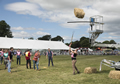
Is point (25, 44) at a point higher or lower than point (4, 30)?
lower

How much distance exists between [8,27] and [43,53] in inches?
1722

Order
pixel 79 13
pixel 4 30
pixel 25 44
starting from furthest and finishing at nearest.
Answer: pixel 4 30, pixel 25 44, pixel 79 13

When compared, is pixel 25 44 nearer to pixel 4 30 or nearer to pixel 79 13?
pixel 4 30

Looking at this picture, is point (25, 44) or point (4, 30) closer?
point (25, 44)

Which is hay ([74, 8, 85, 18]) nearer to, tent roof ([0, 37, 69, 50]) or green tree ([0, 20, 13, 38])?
tent roof ([0, 37, 69, 50])

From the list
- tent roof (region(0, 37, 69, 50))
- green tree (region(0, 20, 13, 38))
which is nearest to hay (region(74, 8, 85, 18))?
tent roof (region(0, 37, 69, 50))

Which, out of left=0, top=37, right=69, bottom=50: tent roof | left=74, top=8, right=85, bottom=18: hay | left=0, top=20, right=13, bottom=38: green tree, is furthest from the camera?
left=0, top=20, right=13, bottom=38: green tree

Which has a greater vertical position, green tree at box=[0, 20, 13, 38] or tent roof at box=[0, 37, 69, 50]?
green tree at box=[0, 20, 13, 38]

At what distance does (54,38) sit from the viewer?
406 ft

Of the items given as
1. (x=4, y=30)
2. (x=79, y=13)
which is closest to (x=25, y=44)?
(x=4, y=30)

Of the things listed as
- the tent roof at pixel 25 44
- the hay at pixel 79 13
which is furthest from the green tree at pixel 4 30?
the hay at pixel 79 13

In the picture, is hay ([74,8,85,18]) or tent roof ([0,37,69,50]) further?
tent roof ([0,37,69,50])

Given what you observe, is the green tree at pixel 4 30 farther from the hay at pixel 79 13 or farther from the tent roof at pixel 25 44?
the hay at pixel 79 13

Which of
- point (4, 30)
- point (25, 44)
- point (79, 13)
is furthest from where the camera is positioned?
point (4, 30)
